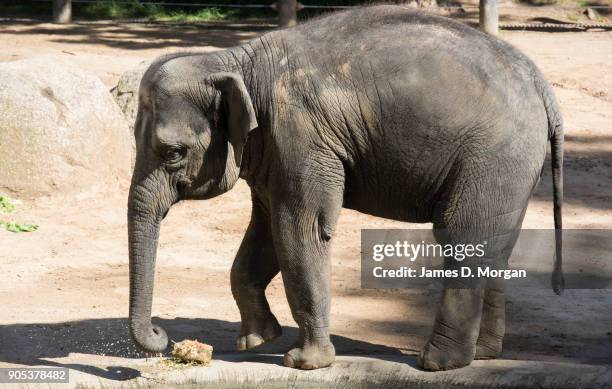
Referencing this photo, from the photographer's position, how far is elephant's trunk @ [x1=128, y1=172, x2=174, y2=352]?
5.54m

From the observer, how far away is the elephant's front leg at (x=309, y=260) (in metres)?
5.57

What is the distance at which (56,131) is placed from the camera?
10172 millimetres

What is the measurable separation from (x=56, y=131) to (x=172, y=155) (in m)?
4.87

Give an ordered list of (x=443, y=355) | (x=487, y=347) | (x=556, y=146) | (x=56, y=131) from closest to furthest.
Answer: (x=443, y=355) < (x=556, y=146) < (x=487, y=347) < (x=56, y=131)

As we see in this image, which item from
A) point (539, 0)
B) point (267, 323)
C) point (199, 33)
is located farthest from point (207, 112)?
point (539, 0)

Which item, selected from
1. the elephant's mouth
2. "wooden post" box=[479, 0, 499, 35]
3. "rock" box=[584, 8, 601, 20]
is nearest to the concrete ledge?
the elephant's mouth

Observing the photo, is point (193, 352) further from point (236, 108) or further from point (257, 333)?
point (236, 108)

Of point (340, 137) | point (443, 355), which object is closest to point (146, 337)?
point (340, 137)

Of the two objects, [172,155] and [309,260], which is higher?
[172,155]

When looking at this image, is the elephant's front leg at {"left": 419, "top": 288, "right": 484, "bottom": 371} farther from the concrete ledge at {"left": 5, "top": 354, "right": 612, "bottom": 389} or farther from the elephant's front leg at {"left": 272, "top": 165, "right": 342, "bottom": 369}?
the elephant's front leg at {"left": 272, "top": 165, "right": 342, "bottom": 369}

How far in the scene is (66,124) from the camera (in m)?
10.2

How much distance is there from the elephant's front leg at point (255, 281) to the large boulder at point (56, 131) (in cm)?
435

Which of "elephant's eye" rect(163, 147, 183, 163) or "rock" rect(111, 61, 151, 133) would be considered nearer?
"elephant's eye" rect(163, 147, 183, 163)

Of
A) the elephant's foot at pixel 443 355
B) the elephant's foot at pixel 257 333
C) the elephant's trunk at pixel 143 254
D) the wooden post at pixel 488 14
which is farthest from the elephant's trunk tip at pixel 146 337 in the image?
the wooden post at pixel 488 14
